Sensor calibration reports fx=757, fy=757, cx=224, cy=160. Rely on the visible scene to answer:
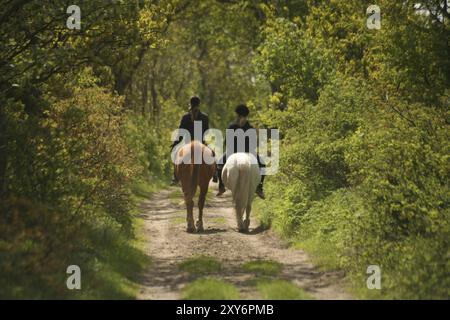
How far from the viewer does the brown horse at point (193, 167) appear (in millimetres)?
17516

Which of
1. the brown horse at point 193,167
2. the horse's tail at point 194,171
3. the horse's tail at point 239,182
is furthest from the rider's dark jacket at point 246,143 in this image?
the horse's tail at point 194,171

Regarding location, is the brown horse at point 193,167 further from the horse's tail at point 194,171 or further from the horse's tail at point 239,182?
the horse's tail at point 239,182

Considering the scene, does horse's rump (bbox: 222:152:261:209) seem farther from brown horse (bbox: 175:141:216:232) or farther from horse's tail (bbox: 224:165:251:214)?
brown horse (bbox: 175:141:216:232)

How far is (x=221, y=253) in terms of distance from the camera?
14656mm

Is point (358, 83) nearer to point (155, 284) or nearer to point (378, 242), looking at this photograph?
point (378, 242)

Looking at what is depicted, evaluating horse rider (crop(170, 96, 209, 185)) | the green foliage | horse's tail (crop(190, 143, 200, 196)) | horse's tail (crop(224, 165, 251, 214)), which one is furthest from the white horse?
the green foliage

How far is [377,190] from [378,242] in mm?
925

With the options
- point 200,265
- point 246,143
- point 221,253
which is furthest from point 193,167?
point 200,265

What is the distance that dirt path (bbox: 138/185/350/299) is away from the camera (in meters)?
11.4

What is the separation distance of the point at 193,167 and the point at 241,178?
3.77 ft

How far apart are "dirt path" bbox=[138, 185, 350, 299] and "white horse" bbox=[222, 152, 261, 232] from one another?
2.39 ft

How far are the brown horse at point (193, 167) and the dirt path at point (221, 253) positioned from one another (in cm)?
88

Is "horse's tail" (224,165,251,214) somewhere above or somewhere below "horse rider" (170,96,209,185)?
below
